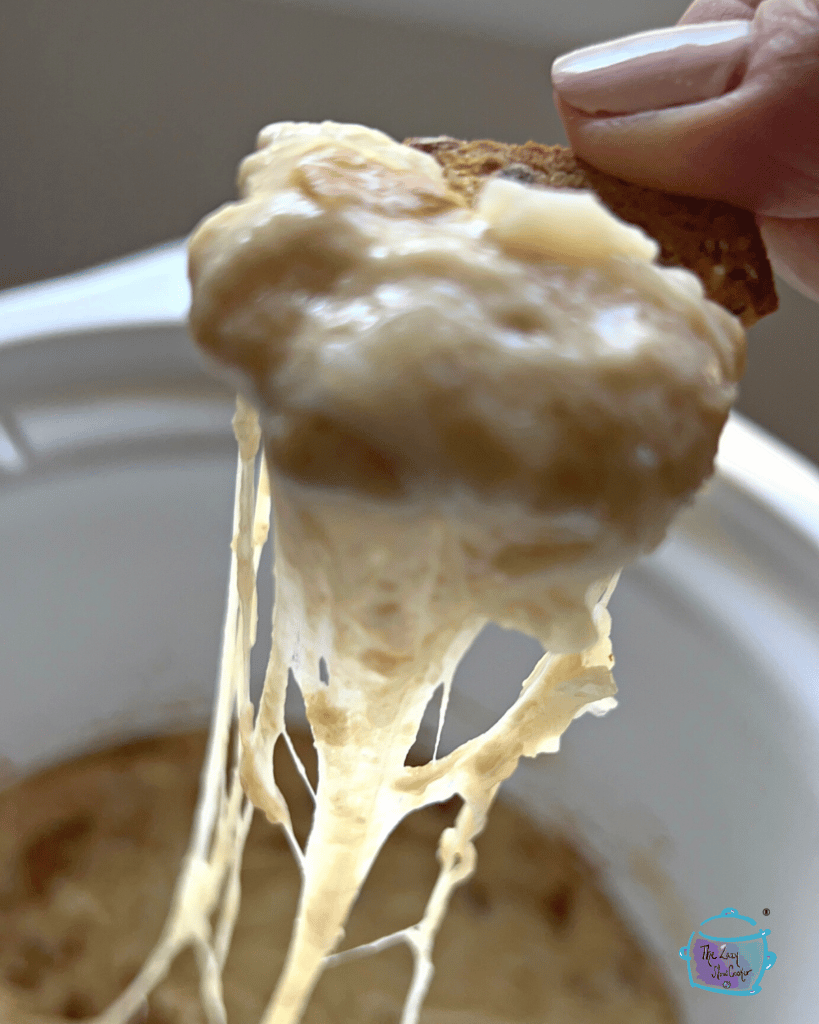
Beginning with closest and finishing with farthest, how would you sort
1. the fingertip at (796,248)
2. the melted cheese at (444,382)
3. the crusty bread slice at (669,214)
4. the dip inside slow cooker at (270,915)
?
the melted cheese at (444,382), the crusty bread slice at (669,214), the fingertip at (796,248), the dip inside slow cooker at (270,915)

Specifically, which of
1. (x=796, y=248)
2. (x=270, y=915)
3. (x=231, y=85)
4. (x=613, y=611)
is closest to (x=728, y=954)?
(x=613, y=611)

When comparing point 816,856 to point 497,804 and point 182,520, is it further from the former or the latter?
→ point 182,520

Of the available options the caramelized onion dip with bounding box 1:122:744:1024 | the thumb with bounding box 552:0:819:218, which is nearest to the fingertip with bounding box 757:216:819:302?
the thumb with bounding box 552:0:819:218

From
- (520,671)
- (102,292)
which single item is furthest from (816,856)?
(102,292)

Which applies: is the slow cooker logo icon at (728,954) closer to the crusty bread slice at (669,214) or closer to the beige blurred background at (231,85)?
the crusty bread slice at (669,214)

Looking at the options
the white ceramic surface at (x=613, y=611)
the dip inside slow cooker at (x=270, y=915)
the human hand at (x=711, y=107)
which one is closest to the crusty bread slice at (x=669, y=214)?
the human hand at (x=711, y=107)

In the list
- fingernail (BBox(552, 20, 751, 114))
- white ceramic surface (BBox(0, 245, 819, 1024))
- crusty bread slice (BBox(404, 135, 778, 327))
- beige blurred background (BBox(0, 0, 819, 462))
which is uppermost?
fingernail (BBox(552, 20, 751, 114))

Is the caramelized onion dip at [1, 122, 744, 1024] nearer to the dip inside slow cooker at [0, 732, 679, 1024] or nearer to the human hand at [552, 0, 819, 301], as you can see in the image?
the human hand at [552, 0, 819, 301]
